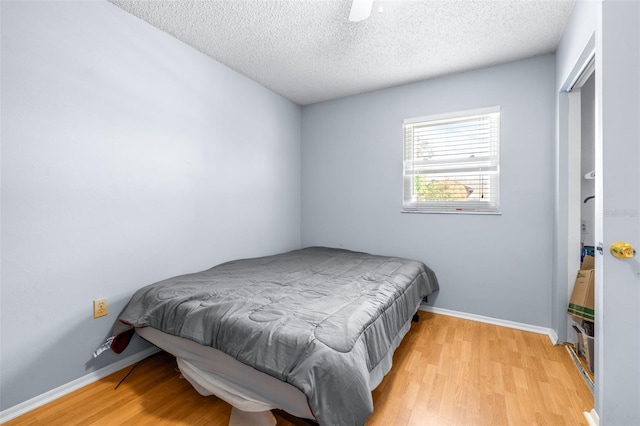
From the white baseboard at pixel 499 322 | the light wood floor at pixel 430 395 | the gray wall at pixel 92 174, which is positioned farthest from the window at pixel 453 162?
the gray wall at pixel 92 174

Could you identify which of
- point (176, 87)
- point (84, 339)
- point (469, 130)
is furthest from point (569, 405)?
point (176, 87)

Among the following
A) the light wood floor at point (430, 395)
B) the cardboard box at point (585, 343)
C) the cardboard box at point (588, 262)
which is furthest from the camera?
the cardboard box at point (588, 262)

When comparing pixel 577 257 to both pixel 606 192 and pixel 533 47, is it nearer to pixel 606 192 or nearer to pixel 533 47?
pixel 606 192

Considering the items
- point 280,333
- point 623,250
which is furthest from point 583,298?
point 280,333

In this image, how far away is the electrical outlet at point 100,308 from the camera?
177cm

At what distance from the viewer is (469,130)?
8.96 ft

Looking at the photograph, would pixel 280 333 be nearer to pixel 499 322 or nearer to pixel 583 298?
pixel 583 298

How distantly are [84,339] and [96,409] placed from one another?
432mm

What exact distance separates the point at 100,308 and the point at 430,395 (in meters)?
2.12

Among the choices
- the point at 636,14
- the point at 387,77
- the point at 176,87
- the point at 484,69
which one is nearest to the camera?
the point at 636,14

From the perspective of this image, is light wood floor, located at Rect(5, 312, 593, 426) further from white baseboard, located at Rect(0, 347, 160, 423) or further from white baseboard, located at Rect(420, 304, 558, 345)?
white baseboard, located at Rect(420, 304, 558, 345)

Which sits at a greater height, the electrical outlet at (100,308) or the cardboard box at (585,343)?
the electrical outlet at (100,308)

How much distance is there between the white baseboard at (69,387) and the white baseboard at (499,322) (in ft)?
8.53

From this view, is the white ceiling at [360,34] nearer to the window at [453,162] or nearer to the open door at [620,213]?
the window at [453,162]
